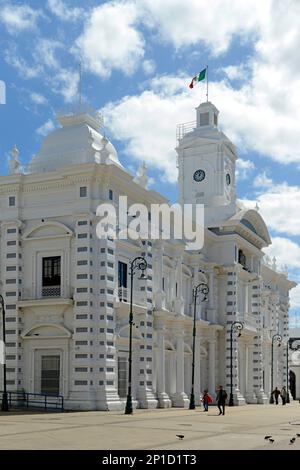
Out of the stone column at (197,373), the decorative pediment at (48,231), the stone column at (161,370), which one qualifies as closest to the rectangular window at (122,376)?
the stone column at (161,370)

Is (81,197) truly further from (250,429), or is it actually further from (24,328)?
(250,429)

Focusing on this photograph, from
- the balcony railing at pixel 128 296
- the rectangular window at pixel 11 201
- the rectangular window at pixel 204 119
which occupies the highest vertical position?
the rectangular window at pixel 204 119

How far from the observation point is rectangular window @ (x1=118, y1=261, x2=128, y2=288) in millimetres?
44694

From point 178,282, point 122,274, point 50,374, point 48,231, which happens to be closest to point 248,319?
point 178,282

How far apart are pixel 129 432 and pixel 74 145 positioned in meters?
22.9

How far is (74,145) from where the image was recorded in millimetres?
45656

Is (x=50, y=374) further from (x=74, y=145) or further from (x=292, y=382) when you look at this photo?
(x=292, y=382)

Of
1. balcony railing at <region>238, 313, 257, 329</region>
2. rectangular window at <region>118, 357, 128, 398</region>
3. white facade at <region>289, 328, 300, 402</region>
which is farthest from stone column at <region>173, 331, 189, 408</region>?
white facade at <region>289, 328, 300, 402</region>

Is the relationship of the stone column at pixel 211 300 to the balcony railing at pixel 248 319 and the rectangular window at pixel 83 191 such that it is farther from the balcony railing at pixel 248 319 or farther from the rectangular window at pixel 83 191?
the rectangular window at pixel 83 191

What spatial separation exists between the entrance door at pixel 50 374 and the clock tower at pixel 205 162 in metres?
27.5

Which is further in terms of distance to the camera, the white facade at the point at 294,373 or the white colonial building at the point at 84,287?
the white facade at the point at 294,373

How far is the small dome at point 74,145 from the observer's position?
44.4 metres

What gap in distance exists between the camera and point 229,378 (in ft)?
199

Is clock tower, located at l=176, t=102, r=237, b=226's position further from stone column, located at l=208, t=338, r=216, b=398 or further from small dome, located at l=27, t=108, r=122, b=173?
small dome, located at l=27, t=108, r=122, b=173
